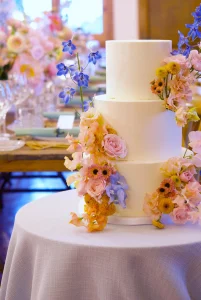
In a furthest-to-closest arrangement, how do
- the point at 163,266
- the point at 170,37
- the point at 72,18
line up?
the point at 72,18, the point at 170,37, the point at 163,266

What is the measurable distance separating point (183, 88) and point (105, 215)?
15.4 inches

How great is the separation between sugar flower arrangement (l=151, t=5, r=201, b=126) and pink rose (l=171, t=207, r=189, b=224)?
8.8 inches

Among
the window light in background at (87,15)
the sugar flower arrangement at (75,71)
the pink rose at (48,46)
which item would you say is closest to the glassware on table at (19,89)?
the pink rose at (48,46)

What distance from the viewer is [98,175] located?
6.28 ft

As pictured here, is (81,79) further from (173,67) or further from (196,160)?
(196,160)

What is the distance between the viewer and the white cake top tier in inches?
78.2

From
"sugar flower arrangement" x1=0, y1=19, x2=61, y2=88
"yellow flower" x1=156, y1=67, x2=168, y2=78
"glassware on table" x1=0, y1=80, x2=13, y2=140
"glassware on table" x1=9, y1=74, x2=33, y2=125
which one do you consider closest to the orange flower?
"yellow flower" x1=156, y1=67, x2=168, y2=78

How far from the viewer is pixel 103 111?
201cm

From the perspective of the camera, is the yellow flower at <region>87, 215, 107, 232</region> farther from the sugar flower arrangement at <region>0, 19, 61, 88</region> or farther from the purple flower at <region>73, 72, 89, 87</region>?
the sugar flower arrangement at <region>0, 19, 61, 88</region>

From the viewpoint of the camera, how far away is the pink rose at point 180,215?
1.92m

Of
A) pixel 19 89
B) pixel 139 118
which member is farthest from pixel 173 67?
pixel 19 89

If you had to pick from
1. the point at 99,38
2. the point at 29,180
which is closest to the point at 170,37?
the point at 99,38

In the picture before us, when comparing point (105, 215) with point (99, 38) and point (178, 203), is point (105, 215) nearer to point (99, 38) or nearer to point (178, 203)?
point (178, 203)

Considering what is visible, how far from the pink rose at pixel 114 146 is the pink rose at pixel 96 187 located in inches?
3.0
